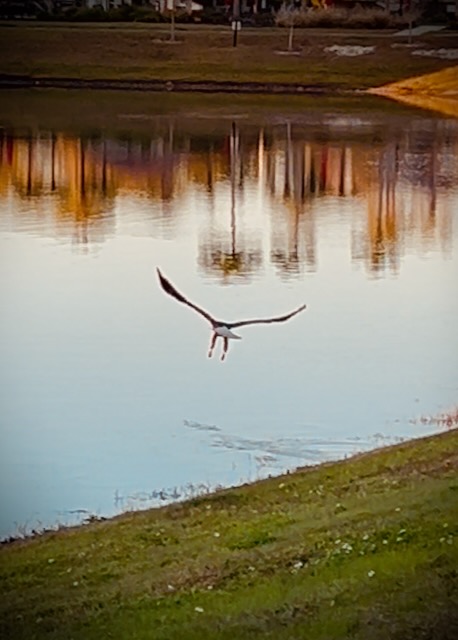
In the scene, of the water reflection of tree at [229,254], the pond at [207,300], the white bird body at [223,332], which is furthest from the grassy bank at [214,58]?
the white bird body at [223,332]

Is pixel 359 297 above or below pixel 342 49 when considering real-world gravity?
below

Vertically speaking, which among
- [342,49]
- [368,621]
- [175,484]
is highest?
[342,49]

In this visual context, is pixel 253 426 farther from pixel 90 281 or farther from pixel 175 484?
pixel 90 281

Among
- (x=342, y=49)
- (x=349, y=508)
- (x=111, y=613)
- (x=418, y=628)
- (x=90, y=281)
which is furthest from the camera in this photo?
(x=342, y=49)

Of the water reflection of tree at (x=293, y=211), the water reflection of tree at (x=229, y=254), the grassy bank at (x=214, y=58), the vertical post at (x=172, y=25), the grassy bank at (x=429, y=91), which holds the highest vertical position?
the vertical post at (x=172, y=25)

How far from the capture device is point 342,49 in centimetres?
2158

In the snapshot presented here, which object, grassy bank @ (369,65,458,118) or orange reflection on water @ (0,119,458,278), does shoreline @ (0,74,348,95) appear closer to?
grassy bank @ (369,65,458,118)

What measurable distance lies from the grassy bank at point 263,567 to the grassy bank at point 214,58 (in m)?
15.1

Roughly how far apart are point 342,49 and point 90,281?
11040mm

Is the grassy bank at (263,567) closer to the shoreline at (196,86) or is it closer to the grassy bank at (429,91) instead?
the grassy bank at (429,91)

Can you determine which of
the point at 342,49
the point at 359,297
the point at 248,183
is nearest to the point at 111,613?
the point at 359,297

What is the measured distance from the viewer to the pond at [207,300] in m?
6.77

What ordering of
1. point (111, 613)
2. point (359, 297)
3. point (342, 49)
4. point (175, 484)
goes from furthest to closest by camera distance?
point (342, 49), point (359, 297), point (175, 484), point (111, 613)

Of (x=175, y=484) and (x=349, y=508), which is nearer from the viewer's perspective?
(x=349, y=508)
